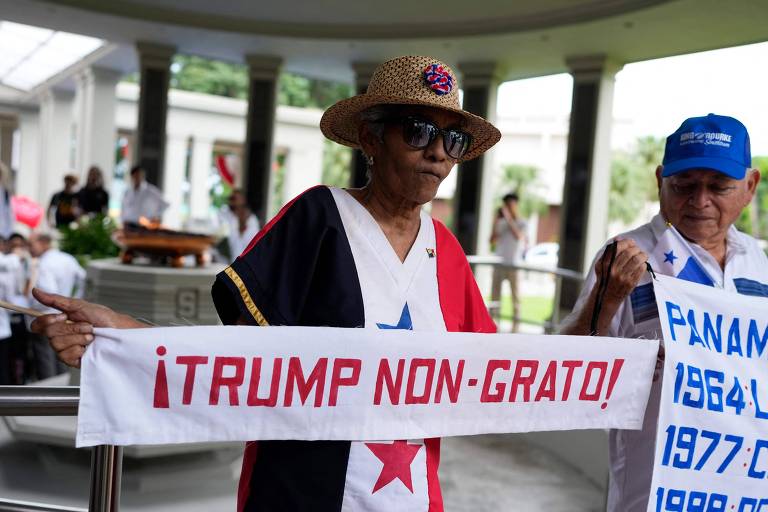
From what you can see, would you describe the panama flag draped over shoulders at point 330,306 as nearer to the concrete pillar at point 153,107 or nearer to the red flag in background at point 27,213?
the concrete pillar at point 153,107

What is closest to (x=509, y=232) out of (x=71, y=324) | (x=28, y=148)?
(x=71, y=324)

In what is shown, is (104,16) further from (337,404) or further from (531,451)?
(337,404)

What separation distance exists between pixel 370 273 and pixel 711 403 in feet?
3.52

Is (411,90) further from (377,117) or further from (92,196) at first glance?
(92,196)

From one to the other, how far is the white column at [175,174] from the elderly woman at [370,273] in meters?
23.0

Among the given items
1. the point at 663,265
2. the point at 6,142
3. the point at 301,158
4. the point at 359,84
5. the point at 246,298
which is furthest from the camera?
the point at 6,142

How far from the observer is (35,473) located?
180 inches

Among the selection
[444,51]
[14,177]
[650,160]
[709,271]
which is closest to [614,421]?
[709,271]

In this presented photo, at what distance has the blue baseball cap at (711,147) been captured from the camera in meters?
2.19

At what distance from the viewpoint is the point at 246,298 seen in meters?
1.82

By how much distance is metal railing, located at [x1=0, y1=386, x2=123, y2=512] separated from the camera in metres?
1.81

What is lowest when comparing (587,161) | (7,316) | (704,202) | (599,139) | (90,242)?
(7,316)

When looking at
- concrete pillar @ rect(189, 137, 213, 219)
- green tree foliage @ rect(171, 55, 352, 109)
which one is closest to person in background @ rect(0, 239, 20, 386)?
concrete pillar @ rect(189, 137, 213, 219)

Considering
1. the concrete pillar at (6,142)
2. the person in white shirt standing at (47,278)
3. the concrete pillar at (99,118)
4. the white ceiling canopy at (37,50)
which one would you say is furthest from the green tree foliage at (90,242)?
the concrete pillar at (6,142)
